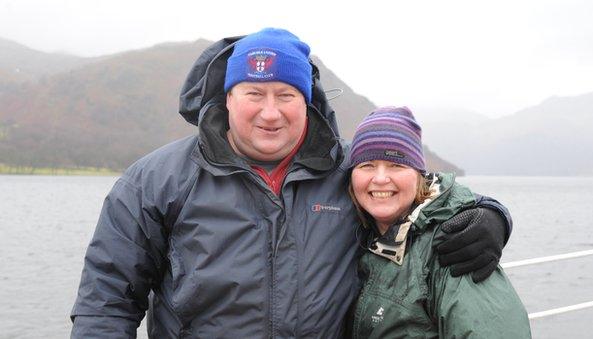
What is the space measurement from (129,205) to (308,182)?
900 millimetres

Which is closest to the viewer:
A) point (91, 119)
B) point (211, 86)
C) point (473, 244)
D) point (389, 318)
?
point (473, 244)

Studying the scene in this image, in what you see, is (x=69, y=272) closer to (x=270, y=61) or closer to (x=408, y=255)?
(x=270, y=61)

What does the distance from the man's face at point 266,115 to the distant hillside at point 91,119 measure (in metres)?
150

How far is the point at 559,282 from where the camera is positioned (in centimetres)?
2184

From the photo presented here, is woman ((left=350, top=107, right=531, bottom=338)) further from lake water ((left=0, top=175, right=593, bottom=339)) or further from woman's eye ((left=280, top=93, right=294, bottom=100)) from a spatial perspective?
lake water ((left=0, top=175, right=593, bottom=339))

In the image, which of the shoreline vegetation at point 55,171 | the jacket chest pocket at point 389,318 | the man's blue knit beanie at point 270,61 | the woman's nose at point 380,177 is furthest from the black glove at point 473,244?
the shoreline vegetation at point 55,171

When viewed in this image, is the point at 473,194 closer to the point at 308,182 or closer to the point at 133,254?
the point at 308,182

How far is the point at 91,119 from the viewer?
584 feet

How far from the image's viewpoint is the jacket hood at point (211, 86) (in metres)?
3.16

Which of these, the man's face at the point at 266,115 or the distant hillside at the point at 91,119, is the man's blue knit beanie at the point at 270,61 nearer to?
the man's face at the point at 266,115

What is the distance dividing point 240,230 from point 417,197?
0.92 m

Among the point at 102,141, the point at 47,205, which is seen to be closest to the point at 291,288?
the point at 47,205

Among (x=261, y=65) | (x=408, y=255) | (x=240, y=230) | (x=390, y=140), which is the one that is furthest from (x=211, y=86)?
(x=408, y=255)

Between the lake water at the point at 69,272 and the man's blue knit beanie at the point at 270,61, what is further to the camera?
the lake water at the point at 69,272
